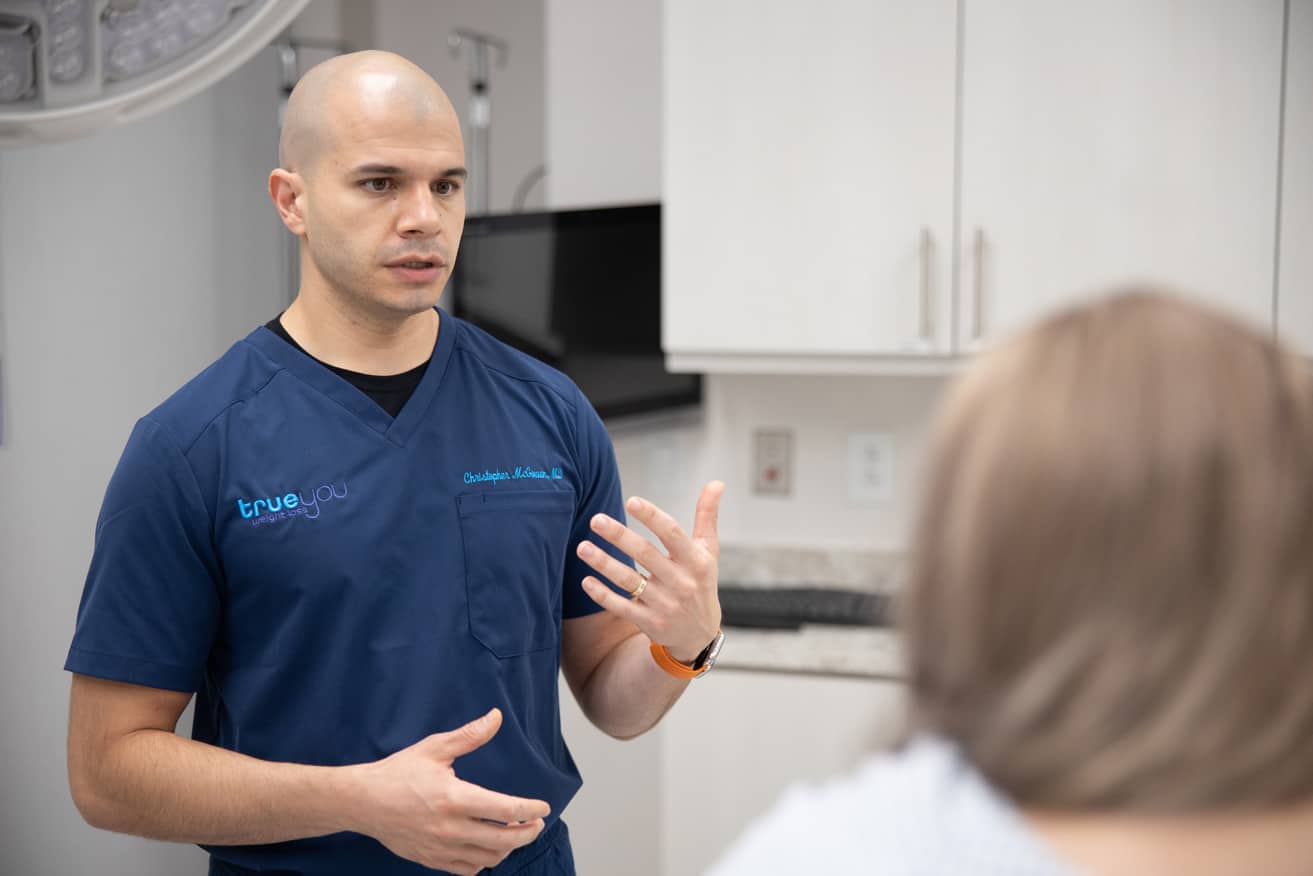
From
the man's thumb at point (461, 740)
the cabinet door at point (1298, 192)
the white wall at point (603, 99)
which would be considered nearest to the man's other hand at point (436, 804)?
the man's thumb at point (461, 740)

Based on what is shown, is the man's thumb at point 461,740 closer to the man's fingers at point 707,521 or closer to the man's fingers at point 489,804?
the man's fingers at point 489,804

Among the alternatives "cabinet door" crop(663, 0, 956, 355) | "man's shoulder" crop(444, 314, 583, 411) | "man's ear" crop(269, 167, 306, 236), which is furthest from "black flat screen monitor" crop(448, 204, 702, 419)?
"man's ear" crop(269, 167, 306, 236)

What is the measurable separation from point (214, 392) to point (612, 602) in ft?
1.43

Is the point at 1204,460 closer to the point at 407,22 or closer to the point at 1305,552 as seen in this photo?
the point at 1305,552

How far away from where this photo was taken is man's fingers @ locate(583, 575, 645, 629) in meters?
1.29

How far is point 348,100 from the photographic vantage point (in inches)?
52.1

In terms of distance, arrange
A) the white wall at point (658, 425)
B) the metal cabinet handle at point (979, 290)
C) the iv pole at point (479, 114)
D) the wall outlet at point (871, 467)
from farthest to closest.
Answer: the iv pole at point (479, 114) → the wall outlet at point (871, 467) → the white wall at point (658, 425) → the metal cabinet handle at point (979, 290)

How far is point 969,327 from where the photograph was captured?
7.58 ft

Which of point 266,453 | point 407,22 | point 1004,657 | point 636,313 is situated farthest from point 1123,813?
point 407,22

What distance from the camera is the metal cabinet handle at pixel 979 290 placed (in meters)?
2.28

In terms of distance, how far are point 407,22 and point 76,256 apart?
257 cm

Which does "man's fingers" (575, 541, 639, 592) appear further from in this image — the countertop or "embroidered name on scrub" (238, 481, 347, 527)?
the countertop

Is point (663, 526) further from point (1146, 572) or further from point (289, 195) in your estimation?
point (1146, 572)

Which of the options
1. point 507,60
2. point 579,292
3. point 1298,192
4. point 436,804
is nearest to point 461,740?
point 436,804
